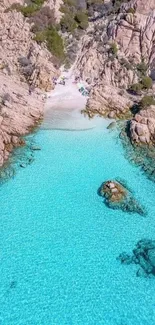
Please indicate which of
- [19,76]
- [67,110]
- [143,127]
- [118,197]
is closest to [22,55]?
[19,76]

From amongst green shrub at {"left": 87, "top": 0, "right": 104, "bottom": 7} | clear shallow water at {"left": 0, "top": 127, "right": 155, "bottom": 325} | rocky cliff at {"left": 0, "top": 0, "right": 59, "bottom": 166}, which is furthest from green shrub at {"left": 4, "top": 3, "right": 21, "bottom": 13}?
clear shallow water at {"left": 0, "top": 127, "right": 155, "bottom": 325}

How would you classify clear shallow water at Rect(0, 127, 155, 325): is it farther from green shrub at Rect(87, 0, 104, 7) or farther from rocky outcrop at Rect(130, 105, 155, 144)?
green shrub at Rect(87, 0, 104, 7)

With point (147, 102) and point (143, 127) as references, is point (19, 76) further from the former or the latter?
point (143, 127)

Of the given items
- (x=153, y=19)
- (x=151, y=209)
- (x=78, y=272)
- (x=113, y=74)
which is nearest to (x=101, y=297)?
(x=78, y=272)

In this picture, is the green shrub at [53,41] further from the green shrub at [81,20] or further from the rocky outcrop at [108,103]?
the rocky outcrop at [108,103]

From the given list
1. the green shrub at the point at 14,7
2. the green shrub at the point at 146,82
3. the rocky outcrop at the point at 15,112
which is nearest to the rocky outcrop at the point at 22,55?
the green shrub at the point at 14,7

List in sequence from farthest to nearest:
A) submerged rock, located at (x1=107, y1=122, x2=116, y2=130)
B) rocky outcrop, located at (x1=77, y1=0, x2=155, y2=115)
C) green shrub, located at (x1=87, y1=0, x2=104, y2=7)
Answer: green shrub, located at (x1=87, y1=0, x2=104, y2=7) < rocky outcrop, located at (x1=77, y1=0, x2=155, y2=115) < submerged rock, located at (x1=107, y1=122, x2=116, y2=130)
